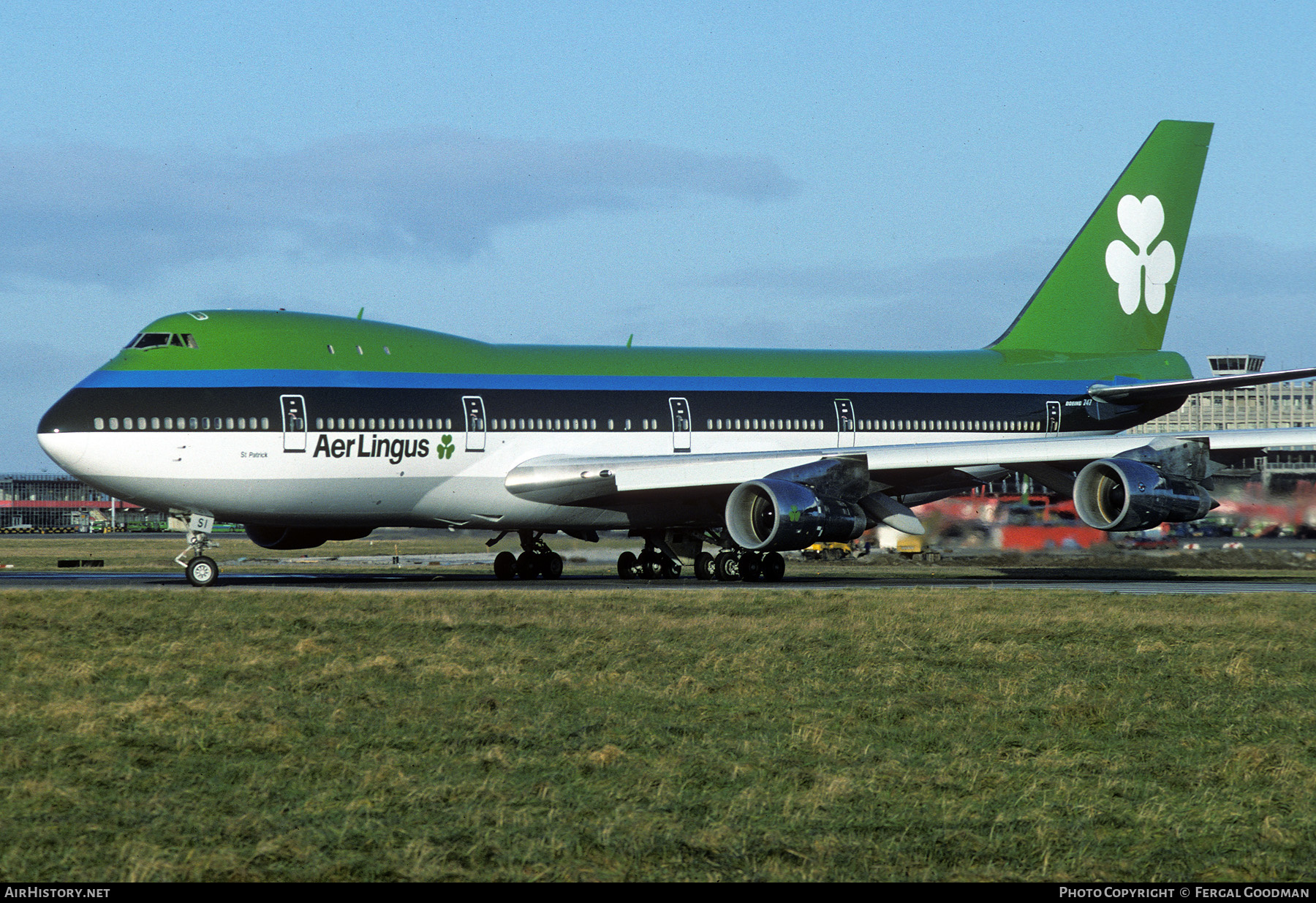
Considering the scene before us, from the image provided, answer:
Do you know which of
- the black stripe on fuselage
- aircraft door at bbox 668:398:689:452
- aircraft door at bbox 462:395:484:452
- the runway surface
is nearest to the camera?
the black stripe on fuselage

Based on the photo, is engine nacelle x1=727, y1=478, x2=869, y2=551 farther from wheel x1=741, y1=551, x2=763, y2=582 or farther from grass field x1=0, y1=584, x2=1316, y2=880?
grass field x1=0, y1=584, x2=1316, y2=880

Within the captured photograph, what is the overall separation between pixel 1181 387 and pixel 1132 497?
20.8 ft

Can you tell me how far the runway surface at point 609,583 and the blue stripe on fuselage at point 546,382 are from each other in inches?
152

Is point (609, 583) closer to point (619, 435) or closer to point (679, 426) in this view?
point (619, 435)

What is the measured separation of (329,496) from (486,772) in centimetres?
1779

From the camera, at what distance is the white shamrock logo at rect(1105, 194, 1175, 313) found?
117 ft

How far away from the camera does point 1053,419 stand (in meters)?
33.8

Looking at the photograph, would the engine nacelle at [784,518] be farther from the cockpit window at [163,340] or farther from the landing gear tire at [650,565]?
the cockpit window at [163,340]

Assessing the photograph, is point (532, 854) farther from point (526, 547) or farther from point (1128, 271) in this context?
point (1128, 271)

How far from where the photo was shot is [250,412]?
2542 cm

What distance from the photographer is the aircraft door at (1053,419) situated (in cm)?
3378

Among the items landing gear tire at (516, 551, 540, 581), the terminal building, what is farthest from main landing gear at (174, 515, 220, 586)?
the terminal building

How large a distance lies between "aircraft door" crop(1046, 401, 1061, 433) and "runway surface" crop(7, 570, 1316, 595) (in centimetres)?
372

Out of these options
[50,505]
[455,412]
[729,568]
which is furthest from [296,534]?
[50,505]
